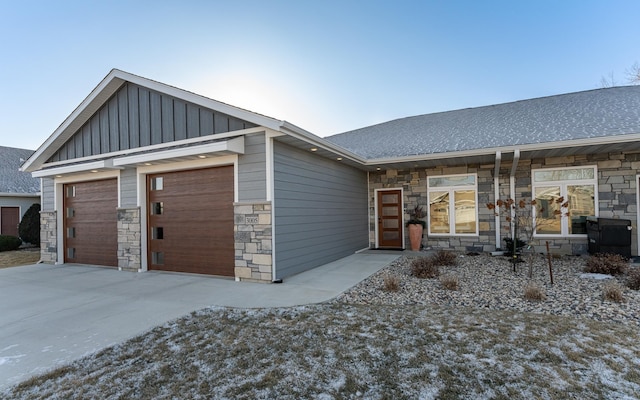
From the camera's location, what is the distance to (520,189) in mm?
8516

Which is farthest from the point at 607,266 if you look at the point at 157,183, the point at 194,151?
the point at 157,183

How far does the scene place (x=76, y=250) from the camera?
870cm

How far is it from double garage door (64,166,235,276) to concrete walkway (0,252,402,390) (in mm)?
365

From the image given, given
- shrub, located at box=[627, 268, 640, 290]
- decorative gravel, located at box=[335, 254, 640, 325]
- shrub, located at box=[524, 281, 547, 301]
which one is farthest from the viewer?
shrub, located at box=[627, 268, 640, 290]

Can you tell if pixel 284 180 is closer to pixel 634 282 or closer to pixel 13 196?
pixel 634 282

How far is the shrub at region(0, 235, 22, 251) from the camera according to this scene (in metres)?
12.1

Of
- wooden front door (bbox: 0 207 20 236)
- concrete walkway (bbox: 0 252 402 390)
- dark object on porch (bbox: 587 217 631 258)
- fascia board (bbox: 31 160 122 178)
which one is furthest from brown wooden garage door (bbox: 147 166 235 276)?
wooden front door (bbox: 0 207 20 236)

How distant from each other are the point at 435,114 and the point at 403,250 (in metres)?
6.34

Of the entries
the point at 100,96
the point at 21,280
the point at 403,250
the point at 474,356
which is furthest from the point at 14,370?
the point at 403,250

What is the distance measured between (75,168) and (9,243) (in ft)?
25.9

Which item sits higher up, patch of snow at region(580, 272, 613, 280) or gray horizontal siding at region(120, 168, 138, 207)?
gray horizontal siding at region(120, 168, 138, 207)

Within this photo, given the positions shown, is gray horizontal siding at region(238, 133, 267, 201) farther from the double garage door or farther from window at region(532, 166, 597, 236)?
window at region(532, 166, 597, 236)

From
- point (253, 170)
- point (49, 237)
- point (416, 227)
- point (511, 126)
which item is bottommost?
point (49, 237)

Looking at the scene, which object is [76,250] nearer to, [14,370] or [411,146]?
[14,370]
